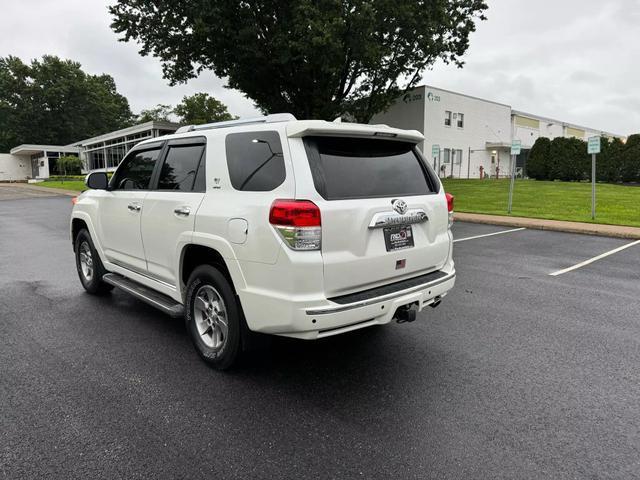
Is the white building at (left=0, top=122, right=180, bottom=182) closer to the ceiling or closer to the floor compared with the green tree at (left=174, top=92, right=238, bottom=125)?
closer to the floor

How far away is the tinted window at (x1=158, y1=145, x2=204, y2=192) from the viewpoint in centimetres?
388

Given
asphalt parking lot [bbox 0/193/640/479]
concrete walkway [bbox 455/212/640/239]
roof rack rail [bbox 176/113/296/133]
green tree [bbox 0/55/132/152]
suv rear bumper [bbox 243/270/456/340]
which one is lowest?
asphalt parking lot [bbox 0/193/640/479]

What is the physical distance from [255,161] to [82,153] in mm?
67434

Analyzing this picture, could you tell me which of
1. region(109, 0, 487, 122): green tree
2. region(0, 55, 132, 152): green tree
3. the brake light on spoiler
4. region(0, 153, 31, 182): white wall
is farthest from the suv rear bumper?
region(0, 55, 132, 152): green tree

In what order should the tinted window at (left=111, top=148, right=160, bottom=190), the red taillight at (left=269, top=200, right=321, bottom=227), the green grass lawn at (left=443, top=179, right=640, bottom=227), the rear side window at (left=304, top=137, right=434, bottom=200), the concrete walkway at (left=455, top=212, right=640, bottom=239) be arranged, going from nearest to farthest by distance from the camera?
the red taillight at (left=269, top=200, right=321, bottom=227) < the rear side window at (left=304, top=137, right=434, bottom=200) < the tinted window at (left=111, top=148, right=160, bottom=190) < the concrete walkway at (left=455, top=212, right=640, bottom=239) < the green grass lawn at (left=443, top=179, right=640, bottom=227)

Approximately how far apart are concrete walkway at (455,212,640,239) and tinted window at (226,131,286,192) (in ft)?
34.2

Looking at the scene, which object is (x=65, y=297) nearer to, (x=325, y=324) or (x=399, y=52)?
(x=325, y=324)

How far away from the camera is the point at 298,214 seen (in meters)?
2.89

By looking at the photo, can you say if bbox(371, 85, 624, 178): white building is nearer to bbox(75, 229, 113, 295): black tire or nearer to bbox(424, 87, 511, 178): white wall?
bbox(424, 87, 511, 178): white wall

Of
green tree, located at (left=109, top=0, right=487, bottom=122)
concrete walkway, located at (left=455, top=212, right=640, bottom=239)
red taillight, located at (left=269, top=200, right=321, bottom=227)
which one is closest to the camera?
red taillight, located at (left=269, top=200, right=321, bottom=227)

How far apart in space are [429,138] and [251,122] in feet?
102

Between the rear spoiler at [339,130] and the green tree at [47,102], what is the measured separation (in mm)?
88909

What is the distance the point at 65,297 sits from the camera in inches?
223

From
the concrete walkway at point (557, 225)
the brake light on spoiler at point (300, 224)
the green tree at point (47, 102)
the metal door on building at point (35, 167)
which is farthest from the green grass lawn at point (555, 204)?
the green tree at point (47, 102)
